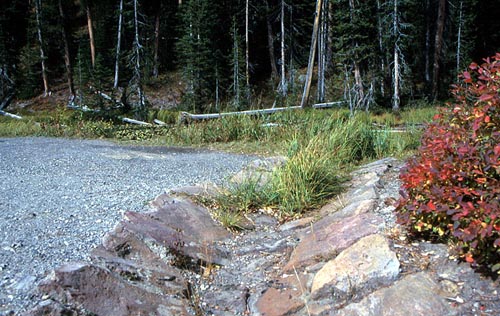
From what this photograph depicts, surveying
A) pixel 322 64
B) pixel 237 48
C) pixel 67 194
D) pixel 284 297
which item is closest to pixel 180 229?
pixel 284 297

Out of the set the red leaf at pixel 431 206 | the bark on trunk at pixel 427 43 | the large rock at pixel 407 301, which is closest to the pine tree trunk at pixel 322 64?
the bark on trunk at pixel 427 43

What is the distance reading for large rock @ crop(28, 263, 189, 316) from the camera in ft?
8.00

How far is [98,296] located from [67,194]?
2.16 meters

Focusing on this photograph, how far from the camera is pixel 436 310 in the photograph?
2.43m

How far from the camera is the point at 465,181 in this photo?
8.86 feet

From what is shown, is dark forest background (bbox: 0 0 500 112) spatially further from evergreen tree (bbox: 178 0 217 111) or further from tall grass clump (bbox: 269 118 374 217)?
tall grass clump (bbox: 269 118 374 217)

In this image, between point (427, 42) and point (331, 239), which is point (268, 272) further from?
point (427, 42)

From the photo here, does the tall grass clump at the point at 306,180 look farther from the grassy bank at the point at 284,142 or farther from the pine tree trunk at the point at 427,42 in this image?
the pine tree trunk at the point at 427,42

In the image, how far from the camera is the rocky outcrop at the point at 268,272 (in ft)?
8.27

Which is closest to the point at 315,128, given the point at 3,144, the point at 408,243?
the point at 408,243

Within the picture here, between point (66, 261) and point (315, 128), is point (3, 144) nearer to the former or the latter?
point (315, 128)

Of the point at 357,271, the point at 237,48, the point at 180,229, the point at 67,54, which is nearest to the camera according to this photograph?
the point at 357,271

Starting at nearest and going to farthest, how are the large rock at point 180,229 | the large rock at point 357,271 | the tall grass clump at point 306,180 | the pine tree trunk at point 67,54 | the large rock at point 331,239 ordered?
the large rock at point 357,271 → the large rock at point 331,239 → the large rock at point 180,229 → the tall grass clump at point 306,180 → the pine tree trunk at point 67,54

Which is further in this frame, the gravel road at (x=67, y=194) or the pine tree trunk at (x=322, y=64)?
the pine tree trunk at (x=322, y=64)
